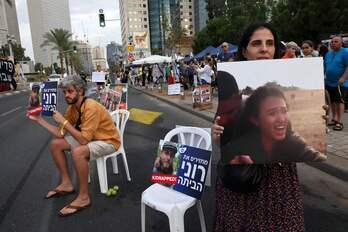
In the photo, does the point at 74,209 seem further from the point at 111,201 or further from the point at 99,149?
the point at 99,149

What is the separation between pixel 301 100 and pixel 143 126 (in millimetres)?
8083

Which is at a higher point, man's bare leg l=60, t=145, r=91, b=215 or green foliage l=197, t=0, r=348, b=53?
green foliage l=197, t=0, r=348, b=53

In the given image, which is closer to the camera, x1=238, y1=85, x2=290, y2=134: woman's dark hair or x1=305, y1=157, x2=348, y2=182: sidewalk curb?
x1=238, y1=85, x2=290, y2=134: woman's dark hair

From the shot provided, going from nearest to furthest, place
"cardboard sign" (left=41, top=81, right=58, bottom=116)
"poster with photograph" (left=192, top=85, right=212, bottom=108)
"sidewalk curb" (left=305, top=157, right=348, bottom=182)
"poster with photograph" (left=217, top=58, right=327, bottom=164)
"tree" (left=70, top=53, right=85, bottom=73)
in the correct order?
"poster with photograph" (left=217, top=58, right=327, bottom=164) < "cardboard sign" (left=41, top=81, right=58, bottom=116) < "sidewalk curb" (left=305, top=157, right=348, bottom=182) < "poster with photograph" (left=192, top=85, right=212, bottom=108) < "tree" (left=70, top=53, right=85, bottom=73)

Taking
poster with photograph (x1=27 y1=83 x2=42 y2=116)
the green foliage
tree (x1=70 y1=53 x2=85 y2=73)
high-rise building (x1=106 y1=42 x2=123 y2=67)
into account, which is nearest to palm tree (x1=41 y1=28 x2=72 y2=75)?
high-rise building (x1=106 y1=42 x2=123 y2=67)

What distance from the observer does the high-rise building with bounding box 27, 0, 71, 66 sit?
124 metres

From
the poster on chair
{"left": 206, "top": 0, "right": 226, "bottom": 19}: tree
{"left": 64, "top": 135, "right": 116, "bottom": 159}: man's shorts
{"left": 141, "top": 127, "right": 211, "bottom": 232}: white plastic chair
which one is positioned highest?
{"left": 206, "top": 0, "right": 226, "bottom": 19}: tree

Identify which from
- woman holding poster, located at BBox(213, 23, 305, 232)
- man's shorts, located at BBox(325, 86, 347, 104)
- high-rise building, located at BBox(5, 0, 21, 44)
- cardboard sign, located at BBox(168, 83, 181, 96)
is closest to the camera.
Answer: woman holding poster, located at BBox(213, 23, 305, 232)

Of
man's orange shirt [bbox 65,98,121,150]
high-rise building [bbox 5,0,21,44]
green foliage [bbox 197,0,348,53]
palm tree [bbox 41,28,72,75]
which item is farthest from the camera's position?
high-rise building [bbox 5,0,21,44]

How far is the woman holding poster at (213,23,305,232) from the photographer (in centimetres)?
207

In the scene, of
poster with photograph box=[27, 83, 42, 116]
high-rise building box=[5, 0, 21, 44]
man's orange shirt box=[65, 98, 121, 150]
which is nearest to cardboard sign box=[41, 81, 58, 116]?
poster with photograph box=[27, 83, 42, 116]

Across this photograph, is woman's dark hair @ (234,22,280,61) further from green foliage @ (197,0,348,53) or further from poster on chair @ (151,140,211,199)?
green foliage @ (197,0,348,53)

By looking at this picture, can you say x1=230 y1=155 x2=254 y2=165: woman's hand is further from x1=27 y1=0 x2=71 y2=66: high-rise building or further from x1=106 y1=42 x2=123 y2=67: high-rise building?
x1=27 y1=0 x2=71 y2=66: high-rise building

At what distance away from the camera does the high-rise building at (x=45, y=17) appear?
12350cm
